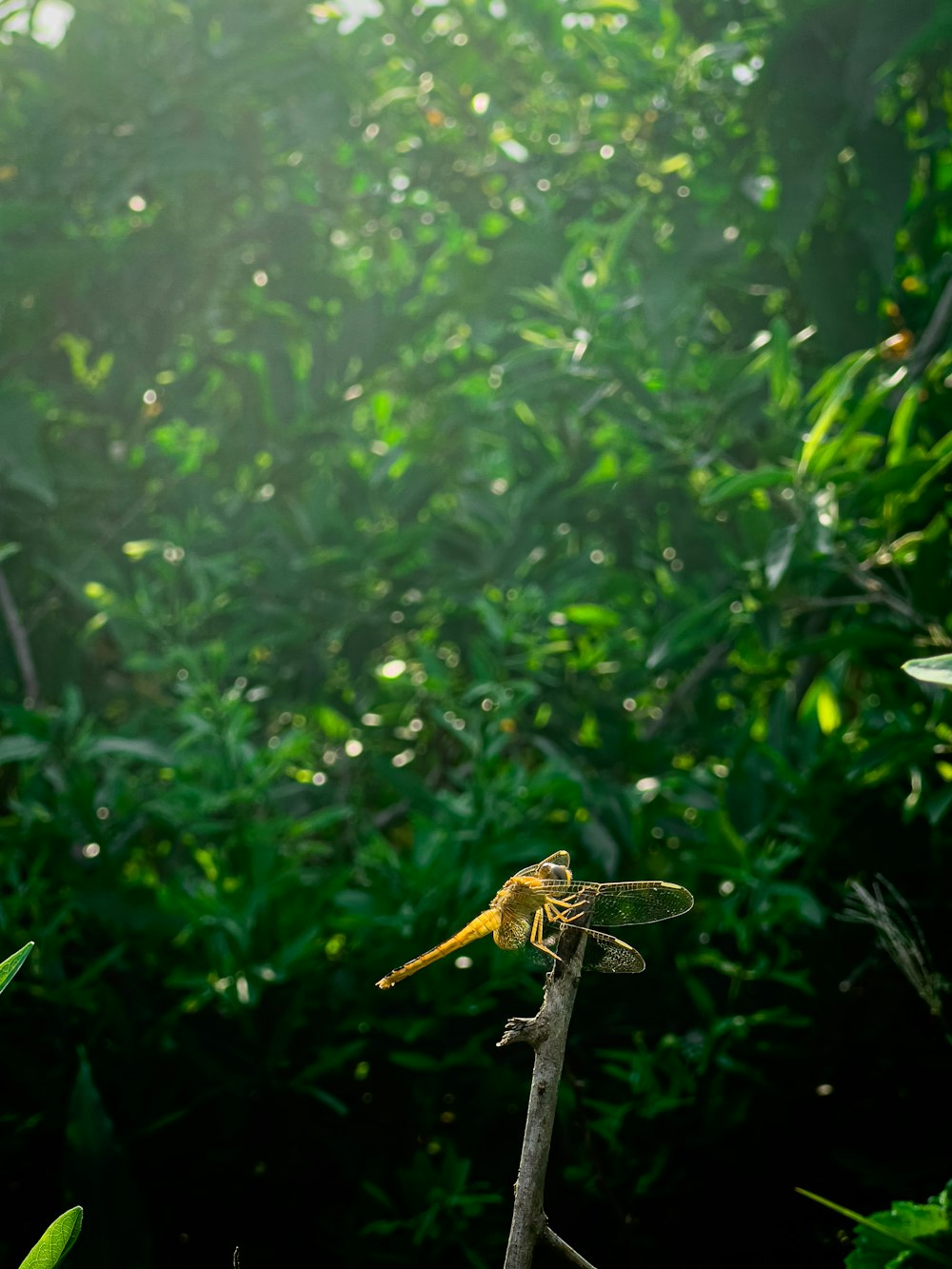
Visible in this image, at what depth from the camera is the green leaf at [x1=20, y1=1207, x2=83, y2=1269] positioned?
65 cm

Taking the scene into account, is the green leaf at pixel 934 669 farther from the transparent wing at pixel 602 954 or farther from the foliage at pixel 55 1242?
the foliage at pixel 55 1242

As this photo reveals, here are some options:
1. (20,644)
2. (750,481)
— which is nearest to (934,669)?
(750,481)

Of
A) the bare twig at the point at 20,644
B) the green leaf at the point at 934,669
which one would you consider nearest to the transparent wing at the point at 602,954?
the green leaf at the point at 934,669

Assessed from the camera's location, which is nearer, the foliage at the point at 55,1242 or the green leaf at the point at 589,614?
the foliage at the point at 55,1242

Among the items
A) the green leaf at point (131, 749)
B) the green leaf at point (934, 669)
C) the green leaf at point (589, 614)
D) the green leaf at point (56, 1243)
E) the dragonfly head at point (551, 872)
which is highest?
the green leaf at point (934, 669)

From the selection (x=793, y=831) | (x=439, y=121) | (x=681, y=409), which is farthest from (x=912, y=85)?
(x=793, y=831)

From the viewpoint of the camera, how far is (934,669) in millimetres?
704

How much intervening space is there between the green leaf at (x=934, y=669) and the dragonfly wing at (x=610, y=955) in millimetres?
253

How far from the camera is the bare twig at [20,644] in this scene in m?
1.78

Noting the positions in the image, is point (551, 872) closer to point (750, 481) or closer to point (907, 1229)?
point (907, 1229)

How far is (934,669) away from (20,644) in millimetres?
1482

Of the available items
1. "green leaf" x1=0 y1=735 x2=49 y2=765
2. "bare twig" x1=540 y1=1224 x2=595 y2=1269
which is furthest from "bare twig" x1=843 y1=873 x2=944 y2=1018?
"green leaf" x1=0 y1=735 x2=49 y2=765

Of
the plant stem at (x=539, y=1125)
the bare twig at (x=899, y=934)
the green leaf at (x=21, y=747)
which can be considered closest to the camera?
the plant stem at (x=539, y=1125)

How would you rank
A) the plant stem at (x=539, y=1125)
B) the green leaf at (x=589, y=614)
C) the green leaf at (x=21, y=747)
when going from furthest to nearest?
1. the green leaf at (x=589, y=614)
2. the green leaf at (x=21, y=747)
3. the plant stem at (x=539, y=1125)
